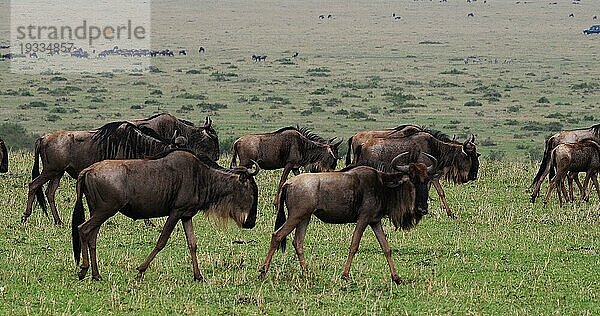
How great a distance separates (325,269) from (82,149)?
445 centimetres

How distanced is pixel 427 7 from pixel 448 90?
219ft

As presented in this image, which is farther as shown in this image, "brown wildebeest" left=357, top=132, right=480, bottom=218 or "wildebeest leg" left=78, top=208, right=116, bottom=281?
"brown wildebeest" left=357, top=132, right=480, bottom=218

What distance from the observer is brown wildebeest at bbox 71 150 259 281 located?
979 cm

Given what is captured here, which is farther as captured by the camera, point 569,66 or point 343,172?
point 569,66

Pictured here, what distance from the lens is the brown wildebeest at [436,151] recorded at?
50.3 ft

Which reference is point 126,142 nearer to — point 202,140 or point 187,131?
point 187,131

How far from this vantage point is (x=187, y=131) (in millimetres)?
15844

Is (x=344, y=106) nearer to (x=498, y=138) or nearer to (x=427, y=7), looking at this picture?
(x=498, y=138)

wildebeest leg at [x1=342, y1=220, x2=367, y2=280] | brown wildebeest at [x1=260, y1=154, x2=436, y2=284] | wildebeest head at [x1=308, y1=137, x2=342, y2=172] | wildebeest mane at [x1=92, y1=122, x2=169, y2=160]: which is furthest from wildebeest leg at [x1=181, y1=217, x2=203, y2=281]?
wildebeest head at [x1=308, y1=137, x2=342, y2=172]

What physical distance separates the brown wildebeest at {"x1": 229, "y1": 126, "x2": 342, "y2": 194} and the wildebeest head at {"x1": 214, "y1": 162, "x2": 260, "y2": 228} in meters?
5.90

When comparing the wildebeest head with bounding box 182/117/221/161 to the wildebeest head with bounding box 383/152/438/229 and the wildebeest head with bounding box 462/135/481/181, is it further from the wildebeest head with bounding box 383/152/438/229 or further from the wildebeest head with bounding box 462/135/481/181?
the wildebeest head with bounding box 383/152/438/229

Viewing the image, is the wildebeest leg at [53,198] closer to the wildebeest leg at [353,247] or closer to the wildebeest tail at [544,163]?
the wildebeest leg at [353,247]

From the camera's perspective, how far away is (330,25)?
92.5 meters

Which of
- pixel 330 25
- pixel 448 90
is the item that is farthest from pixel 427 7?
pixel 448 90
